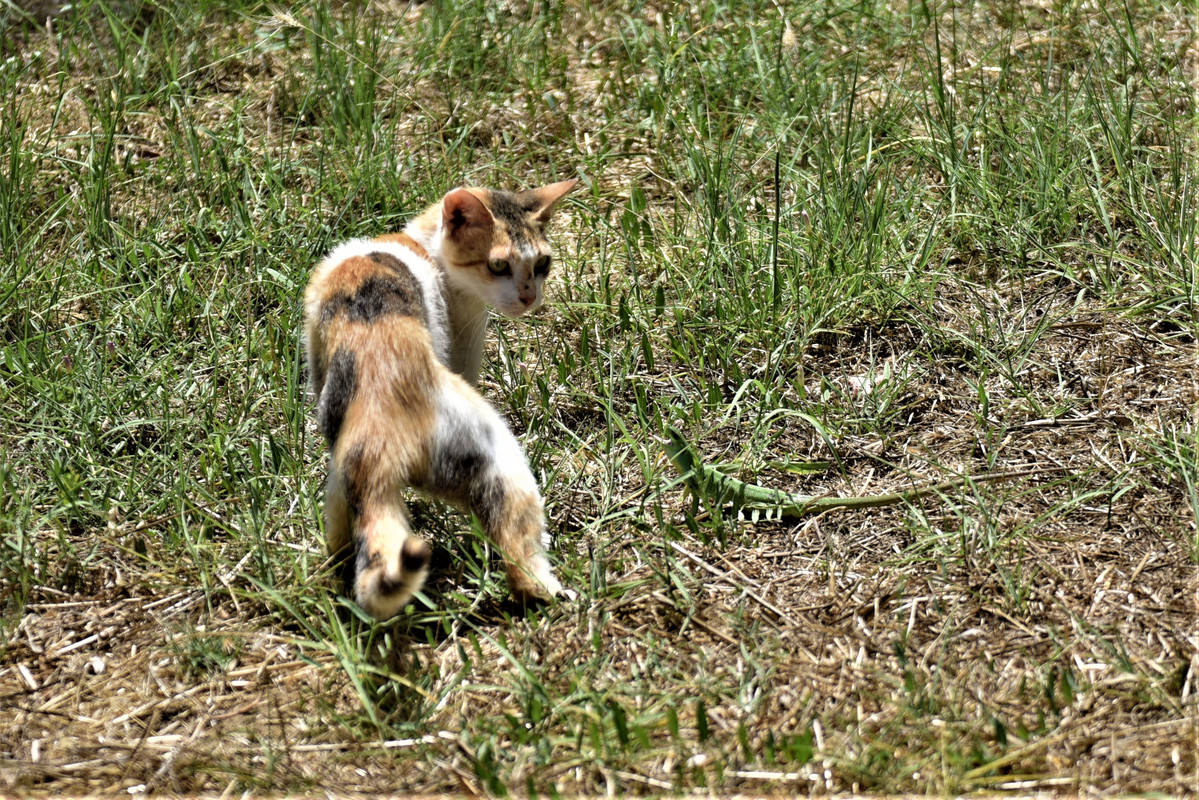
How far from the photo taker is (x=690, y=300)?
13.8 ft

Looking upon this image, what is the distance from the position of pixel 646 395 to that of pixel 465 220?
855 millimetres

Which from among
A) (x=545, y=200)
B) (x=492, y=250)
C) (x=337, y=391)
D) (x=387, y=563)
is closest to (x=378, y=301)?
(x=337, y=391)

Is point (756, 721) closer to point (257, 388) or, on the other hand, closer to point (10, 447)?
point (257, 388)

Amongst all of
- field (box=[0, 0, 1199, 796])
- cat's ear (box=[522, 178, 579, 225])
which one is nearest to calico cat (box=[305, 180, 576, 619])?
field (box=[0, 0, 1199, 796])

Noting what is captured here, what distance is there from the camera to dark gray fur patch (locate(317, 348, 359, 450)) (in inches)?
120

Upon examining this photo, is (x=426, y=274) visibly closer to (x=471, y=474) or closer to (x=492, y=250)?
(x=492, y=250)

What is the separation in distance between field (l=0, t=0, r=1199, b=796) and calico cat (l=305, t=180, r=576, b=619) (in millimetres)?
180

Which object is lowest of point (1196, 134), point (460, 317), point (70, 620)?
point (70, 620)

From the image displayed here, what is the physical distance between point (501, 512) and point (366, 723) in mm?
630

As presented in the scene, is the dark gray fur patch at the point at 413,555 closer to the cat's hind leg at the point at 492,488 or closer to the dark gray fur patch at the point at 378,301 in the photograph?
the cat's hind leg at the point at 492,488

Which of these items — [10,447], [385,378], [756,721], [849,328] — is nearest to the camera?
[756,721]

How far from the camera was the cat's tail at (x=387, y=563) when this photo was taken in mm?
2654

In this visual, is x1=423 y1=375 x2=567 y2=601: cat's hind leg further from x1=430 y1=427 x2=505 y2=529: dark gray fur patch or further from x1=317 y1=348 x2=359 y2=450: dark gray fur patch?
x1=317 y1=348 x2=359 y2=450: dark gray fur patch

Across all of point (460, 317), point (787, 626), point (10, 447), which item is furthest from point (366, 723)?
point (10, 447)
